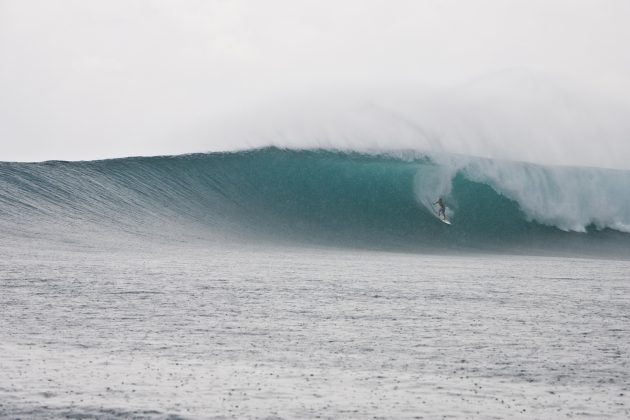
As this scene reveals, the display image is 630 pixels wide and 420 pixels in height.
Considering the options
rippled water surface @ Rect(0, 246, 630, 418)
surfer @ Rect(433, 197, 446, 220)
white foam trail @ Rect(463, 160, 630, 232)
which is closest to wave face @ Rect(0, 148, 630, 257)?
white foam trail @ Rect(463, 160, 630, 232)

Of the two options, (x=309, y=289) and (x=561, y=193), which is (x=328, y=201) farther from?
(x=309, y=289)

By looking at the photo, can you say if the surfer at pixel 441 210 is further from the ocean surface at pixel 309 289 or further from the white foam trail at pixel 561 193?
the white foam trail at pixel 561 193

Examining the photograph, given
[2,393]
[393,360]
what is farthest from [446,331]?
[2,393]

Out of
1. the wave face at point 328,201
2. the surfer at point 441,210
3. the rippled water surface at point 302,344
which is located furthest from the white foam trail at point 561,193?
the rippled water surface at point 302,344

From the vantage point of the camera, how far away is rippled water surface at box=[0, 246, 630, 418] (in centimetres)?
722

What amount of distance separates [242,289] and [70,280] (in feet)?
8.95

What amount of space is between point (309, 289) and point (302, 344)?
5072 mm

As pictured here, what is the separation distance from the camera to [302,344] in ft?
31.9

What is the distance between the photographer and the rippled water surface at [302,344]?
7219 millimetres

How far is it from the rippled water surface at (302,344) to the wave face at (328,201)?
28.4 ft

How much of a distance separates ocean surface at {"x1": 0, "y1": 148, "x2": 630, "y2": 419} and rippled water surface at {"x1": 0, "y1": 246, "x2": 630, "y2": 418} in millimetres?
36

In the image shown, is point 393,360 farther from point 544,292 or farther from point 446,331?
Result: point 544,292

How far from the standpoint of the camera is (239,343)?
970cm

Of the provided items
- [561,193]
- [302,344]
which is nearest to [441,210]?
[561,193]
